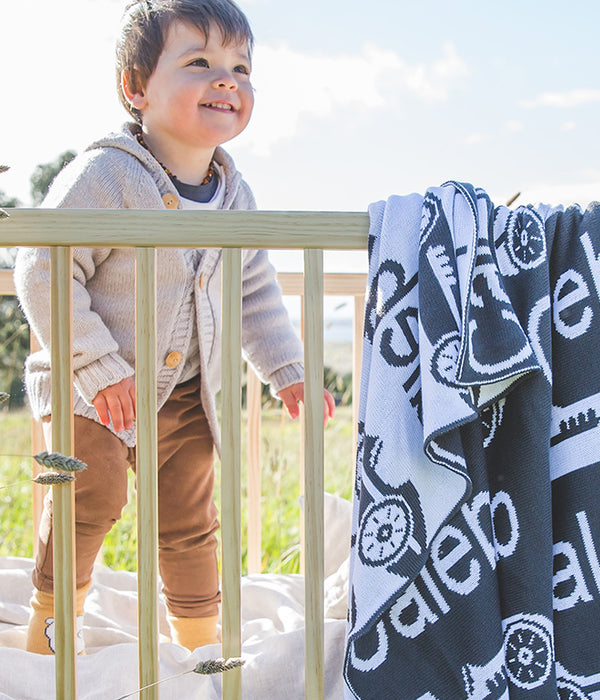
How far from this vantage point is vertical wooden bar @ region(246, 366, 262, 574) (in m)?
2.16

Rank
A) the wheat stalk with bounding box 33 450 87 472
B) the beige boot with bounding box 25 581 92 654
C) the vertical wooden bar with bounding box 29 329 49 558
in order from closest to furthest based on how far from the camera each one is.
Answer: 1. the wheat stalk with bounding box 33 450 87 472
2. the beige boot with bounding box 25 581 92 654
3. the vertical wooden bar with bounding box 29 329 49 558

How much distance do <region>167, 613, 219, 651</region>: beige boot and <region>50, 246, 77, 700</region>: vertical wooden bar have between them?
59 centimetres

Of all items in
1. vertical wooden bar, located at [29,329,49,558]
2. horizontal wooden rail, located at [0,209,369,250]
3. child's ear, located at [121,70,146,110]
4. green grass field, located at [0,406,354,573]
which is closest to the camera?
horizontal wooden rail, located at [0,209,369,250]

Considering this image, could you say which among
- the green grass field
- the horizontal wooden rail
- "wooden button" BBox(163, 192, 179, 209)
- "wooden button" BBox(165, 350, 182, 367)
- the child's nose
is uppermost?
the child's nose

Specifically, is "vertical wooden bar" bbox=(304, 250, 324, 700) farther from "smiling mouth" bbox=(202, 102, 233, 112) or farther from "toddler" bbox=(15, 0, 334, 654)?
"smiling mouth" bbox=(202, 102, 233, 112)

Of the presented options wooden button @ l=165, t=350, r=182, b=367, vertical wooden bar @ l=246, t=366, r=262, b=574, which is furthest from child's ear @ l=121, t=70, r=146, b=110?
vertical wooden bar @ l=246, t=366, r=262, b=574

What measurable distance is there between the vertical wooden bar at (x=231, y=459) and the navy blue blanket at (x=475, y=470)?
171 millimetres

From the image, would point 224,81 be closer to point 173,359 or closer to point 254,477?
point 173,359

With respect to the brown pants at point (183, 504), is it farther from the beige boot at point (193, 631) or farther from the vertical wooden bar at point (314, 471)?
the vertical wooden bar at point (314, 471)

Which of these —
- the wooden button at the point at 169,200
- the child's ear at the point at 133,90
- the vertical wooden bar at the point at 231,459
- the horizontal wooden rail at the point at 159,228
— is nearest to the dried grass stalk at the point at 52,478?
the vertical wooden bar at the point at 231,459

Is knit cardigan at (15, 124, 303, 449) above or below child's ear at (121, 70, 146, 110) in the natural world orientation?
below

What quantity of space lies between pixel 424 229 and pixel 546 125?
15.9 m

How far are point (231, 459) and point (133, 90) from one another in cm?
91

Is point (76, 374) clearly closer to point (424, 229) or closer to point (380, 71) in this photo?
point (424, 229)
